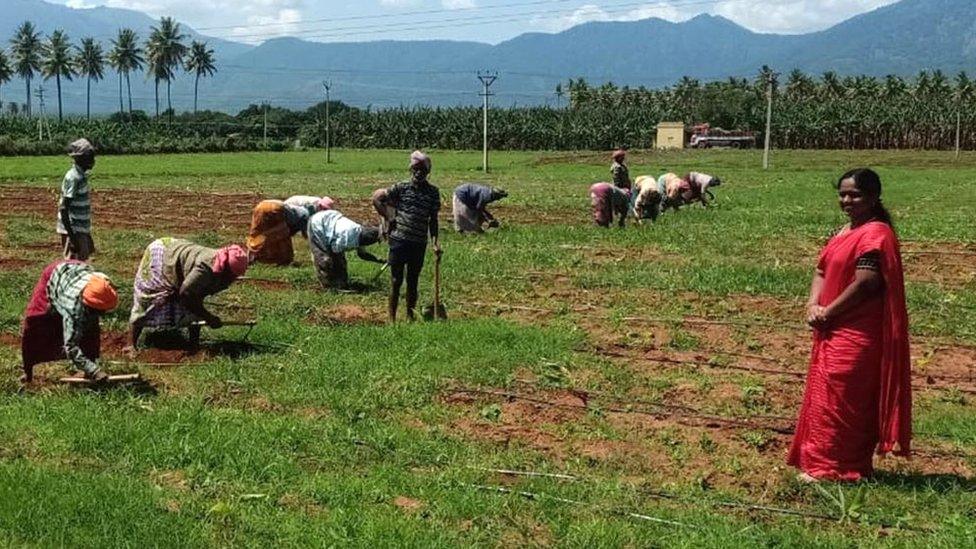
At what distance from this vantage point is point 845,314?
17.6 feet

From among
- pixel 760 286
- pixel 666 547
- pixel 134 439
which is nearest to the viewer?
pixel 666 547

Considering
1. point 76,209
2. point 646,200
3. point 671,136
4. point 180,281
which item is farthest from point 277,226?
point 671,136

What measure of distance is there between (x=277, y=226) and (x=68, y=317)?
6360 millimetres

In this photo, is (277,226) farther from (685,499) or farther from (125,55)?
(125,55)

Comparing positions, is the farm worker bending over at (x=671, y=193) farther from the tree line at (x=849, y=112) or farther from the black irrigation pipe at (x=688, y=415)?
the tree line at (x=849, y=112)

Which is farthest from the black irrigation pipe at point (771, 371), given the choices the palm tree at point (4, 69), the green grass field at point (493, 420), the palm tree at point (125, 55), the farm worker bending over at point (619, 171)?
the palm tree at point (125, 55)

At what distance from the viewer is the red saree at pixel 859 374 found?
527cm

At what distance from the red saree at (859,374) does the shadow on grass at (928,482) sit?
138 mm

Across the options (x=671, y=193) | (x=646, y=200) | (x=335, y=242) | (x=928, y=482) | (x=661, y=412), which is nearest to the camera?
(x=928, y=482)

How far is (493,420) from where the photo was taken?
6.75m

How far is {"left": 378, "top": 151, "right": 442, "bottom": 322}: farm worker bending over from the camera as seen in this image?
31.2ft

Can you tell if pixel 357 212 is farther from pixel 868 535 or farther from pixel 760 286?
pixel 868 535

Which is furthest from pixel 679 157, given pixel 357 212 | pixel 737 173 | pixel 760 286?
pixel 760 286

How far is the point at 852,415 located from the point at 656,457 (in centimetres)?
123
